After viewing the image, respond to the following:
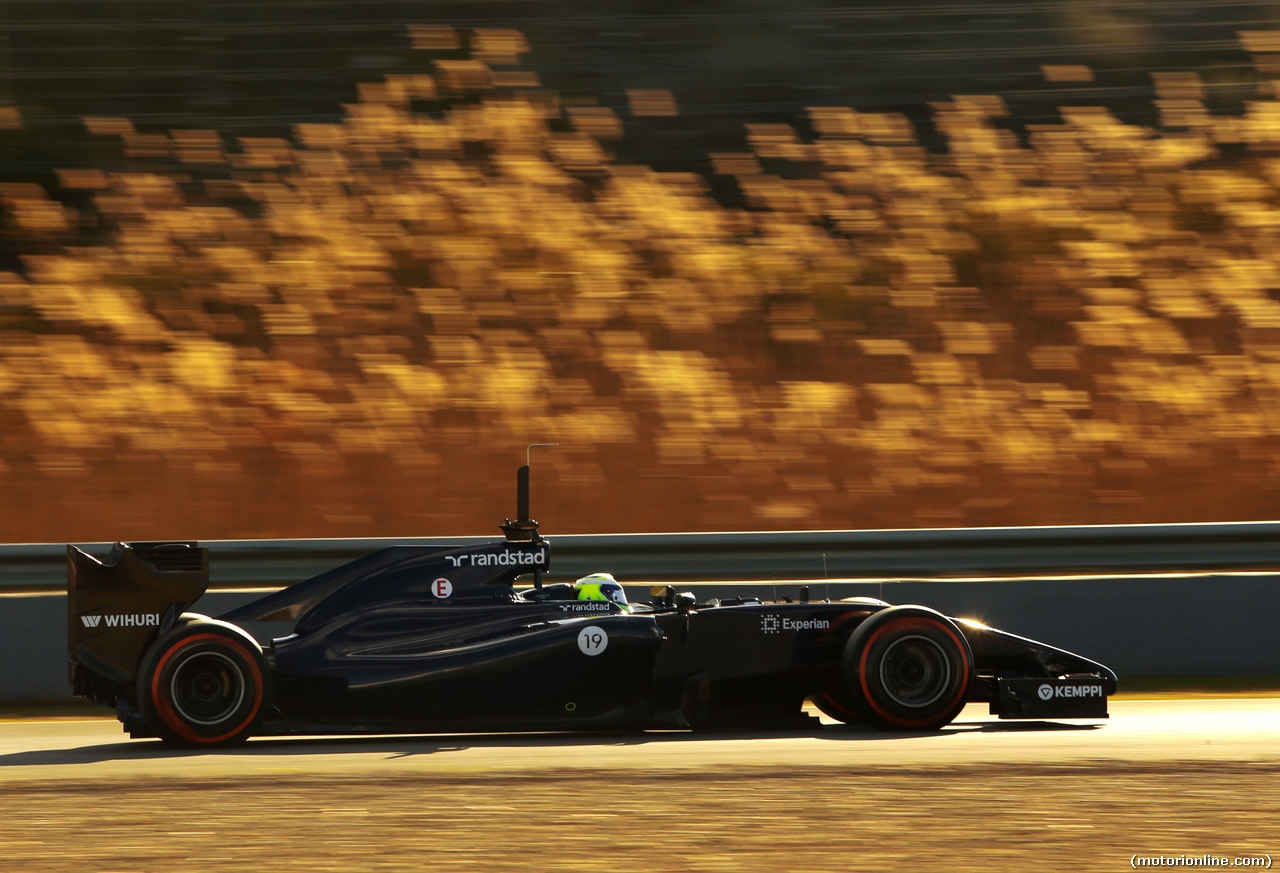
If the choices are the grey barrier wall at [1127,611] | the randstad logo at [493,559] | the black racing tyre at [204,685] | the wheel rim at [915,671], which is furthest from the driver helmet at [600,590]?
the grey barrier wall at [1127,611]

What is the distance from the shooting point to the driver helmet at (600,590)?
7.84 meters

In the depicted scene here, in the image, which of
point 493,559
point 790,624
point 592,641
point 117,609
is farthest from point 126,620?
point 790,624

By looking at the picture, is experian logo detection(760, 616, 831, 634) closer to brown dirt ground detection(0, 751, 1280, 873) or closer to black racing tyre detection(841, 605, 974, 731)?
black racing tyre detection(841, 605, 974, 731)

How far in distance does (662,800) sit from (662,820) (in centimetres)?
36

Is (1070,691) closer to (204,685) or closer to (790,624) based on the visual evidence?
(790,624)

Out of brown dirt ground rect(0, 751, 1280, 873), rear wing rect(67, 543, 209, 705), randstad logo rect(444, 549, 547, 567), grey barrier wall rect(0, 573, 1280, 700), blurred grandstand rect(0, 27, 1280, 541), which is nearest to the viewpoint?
brown dirt ground rect(0, 751, 1280, 873)

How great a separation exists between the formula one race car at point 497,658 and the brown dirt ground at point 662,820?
3.15 feet

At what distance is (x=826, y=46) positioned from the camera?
24.0 metres

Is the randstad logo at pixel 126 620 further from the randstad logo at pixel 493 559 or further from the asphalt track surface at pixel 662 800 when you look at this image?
the randstad logo at pixel 493 559

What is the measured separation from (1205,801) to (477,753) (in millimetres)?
3135

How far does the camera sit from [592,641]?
7.42 meters

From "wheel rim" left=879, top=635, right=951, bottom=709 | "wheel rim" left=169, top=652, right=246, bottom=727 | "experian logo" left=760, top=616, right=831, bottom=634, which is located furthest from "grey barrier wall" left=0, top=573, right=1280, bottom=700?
"wheel rim" left=169, top=652, right=246, bottom=727

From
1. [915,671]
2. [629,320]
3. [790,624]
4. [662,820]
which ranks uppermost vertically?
[629,320]

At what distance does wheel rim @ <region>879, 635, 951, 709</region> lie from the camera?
7551 mm
